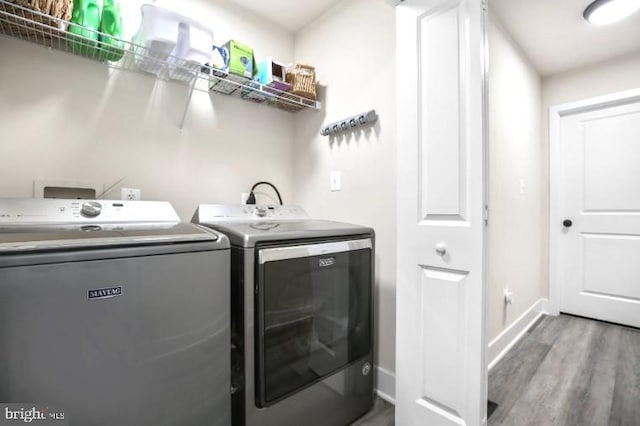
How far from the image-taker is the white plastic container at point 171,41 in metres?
1.32

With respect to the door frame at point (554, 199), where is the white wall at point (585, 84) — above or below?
above

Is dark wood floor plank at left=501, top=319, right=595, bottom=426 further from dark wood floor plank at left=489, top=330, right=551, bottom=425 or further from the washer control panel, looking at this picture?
the washer control panel

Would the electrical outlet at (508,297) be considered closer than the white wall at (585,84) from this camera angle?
Yes

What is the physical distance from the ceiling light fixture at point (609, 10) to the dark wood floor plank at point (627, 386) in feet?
7.66

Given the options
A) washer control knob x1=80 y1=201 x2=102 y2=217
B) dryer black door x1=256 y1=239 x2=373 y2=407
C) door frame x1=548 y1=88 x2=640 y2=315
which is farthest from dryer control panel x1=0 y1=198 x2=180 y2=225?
door frame x1=548 y1=88 x2=640 y2=315

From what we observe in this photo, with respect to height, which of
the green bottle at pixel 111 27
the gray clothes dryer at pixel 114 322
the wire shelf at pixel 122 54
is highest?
the green bottle at pixel 111 27

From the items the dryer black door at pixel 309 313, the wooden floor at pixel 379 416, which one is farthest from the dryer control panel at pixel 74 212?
the wooden floor at pixel 379 416

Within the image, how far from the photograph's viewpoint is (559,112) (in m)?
2.85

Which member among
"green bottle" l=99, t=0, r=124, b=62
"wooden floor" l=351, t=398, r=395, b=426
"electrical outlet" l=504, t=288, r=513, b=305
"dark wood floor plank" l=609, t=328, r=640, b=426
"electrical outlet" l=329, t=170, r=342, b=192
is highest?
"green bottle" l=99, t=0, r=124, b=62

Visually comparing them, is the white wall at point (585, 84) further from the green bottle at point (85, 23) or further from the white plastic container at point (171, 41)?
the green bottle at point (85, 23)

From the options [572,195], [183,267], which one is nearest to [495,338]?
[572,195]

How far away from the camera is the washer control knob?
119cm

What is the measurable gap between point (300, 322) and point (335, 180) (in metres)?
0.98

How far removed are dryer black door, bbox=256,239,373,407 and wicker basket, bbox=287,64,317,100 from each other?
1.07 m
